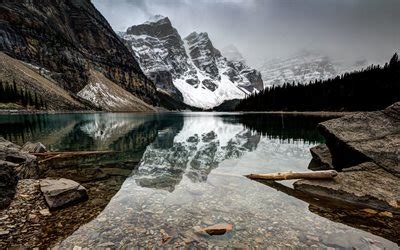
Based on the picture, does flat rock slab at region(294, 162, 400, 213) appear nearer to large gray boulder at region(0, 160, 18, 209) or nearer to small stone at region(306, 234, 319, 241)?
small stone at region(306, 234, 319, 241)

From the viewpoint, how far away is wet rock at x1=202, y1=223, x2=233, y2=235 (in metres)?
7.09

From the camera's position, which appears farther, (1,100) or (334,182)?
(1,100)

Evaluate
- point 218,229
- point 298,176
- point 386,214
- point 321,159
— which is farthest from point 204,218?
point 321,159

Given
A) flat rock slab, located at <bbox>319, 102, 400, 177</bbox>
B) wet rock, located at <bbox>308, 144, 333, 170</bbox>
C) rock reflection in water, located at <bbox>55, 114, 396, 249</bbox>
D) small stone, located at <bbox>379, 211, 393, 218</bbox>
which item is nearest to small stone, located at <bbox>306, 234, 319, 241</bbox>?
rock reflection in water, located at <bbox>55, 114, 396, 249</bbox>

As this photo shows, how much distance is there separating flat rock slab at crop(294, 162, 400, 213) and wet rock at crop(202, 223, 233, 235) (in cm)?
570

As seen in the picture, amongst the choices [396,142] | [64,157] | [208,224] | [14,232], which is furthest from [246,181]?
[64,157]

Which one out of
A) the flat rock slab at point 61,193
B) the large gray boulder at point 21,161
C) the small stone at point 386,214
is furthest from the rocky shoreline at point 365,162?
the large gray boulder at point 21,161

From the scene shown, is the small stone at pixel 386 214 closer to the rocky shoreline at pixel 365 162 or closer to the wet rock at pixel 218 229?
the rocky shoreline at pixel 365 162

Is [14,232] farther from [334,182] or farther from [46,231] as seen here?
[334,182]

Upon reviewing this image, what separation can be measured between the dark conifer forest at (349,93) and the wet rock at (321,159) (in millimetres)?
89556

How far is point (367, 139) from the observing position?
12.9 metres

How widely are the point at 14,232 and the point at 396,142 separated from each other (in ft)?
58.3

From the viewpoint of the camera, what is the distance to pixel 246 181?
42.0ft

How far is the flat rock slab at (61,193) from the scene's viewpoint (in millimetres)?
8281
